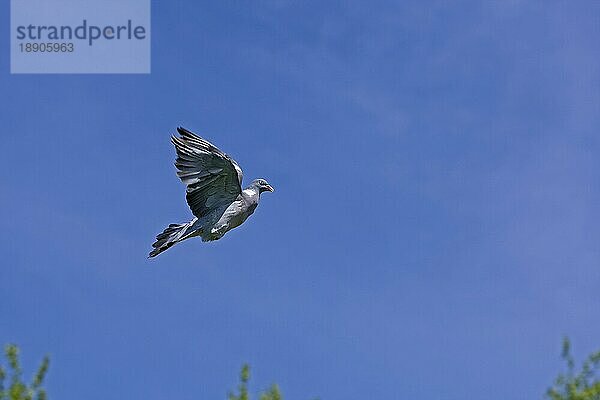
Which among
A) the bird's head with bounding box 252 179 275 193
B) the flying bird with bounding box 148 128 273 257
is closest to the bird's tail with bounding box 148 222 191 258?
the flying bird with bounding box 148 128 273 257

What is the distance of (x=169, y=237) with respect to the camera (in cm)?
2238

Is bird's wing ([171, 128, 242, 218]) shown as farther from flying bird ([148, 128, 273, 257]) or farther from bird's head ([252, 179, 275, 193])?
bird's head ([252, 179, 275, 193])

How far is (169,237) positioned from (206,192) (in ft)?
3.48

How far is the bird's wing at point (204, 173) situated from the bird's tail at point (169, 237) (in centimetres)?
40

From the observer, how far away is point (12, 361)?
62.1ft

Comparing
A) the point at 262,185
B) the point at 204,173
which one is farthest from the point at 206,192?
the point at 262,185

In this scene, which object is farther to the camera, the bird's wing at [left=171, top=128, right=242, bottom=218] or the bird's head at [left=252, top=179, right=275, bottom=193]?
the bird's head at [left=252, top=179, right=275, bottom=193]

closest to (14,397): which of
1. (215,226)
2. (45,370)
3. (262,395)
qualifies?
(45,370)

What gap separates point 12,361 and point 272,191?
650 cm

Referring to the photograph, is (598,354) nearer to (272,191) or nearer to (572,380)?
(572,380)

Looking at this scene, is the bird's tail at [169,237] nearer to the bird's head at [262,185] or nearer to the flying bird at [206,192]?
the flying bird at [206,192]

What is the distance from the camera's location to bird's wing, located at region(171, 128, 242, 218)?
2239 centimetres

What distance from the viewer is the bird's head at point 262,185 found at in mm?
23452

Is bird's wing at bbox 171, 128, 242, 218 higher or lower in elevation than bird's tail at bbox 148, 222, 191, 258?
higher
